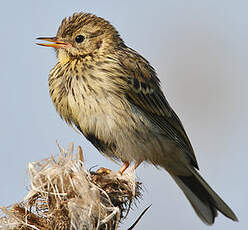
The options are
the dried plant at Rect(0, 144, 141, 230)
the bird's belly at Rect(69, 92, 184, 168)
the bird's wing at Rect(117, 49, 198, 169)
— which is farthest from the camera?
the bird's wing at Rect(117, 49, 198, 169)

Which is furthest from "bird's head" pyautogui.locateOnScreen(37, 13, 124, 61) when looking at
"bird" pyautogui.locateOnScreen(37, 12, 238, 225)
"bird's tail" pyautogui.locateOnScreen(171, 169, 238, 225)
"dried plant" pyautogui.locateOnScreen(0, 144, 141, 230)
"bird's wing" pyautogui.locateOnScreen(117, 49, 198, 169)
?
"dried plant" pyautogui.locateOnScreen(0, 144, 141, 230)

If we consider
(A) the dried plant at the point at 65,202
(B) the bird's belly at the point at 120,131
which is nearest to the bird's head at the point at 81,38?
(B) the bird's belly at the point at 120,131

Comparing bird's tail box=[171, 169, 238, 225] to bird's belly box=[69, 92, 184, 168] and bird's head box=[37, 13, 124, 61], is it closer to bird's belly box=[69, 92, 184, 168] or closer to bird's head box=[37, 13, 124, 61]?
bird's belly box=[69, 92, 184, 168]

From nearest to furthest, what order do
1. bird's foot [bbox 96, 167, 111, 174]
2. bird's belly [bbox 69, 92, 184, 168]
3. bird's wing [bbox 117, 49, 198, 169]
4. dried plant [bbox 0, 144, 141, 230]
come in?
dried plant [bbox 0, 144, 141, 230]
bird's foot [bbox 96, 167, 111, 174]
bird's belly [bbox 69, 92, 184, 168]
bird's wing [bbox 117, 49, 198, 169]

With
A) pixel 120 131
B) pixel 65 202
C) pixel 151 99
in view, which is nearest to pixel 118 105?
→ pixel 120 131

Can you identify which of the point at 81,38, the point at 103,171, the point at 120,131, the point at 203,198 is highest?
the point at 81,38

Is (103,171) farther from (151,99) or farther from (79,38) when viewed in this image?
(79,38)

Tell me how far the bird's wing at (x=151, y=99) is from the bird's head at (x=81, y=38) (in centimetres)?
36

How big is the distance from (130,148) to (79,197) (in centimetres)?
232

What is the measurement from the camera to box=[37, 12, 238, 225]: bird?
5.51 metres

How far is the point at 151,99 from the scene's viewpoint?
623cm

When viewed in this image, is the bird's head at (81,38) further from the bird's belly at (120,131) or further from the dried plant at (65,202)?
the dried plant at (65,202)

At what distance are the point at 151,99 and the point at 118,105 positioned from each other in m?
0.79

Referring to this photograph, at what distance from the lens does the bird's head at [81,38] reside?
5.98 m
